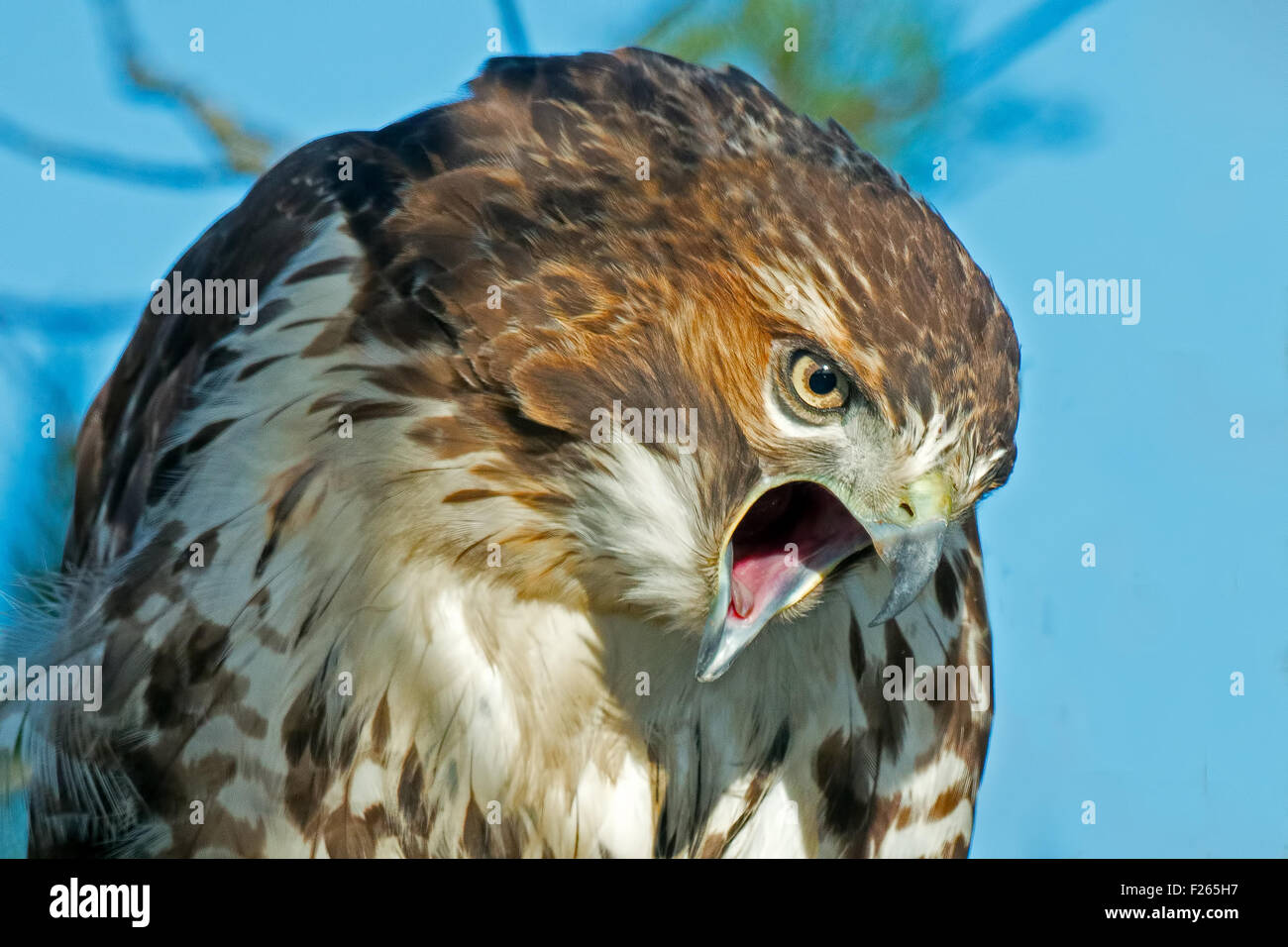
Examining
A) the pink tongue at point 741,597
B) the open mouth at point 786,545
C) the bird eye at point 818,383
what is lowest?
the pink tongue at point 741,597

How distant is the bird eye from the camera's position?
73.4 inches

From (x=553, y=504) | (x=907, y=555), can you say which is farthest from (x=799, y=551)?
(x=553, y=504)

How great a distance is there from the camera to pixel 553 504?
1.97 metres

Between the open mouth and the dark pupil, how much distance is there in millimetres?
156

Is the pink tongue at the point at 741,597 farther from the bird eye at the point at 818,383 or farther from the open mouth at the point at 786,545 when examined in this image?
the bird eye at the point at 818,383

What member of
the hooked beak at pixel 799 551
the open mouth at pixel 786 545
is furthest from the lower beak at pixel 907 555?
the open mouth at pixel 786 545

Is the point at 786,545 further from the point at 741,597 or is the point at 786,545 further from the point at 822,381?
the point at 822,381

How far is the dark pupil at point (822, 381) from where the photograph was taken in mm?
1874

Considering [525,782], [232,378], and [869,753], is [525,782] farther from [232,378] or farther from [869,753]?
[232,378]

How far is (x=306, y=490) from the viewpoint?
2.10m

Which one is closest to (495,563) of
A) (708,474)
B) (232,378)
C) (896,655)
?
(708,474)

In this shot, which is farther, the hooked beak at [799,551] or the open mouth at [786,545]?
the open mouth at [786,545]

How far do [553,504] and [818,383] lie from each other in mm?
418

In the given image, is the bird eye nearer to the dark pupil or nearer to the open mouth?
the dark pupil
